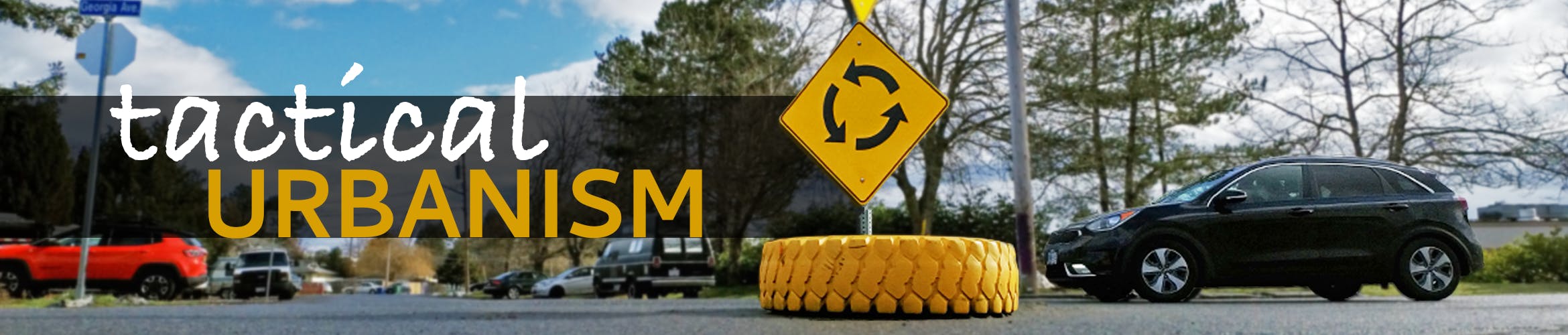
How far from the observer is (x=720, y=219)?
2358 cm

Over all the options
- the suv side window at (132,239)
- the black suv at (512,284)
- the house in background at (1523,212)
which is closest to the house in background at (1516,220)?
the house in background at (1523,212)

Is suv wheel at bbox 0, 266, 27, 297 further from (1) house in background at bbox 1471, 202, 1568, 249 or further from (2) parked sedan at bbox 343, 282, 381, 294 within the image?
(1) house in background at bbox 1471, 202, 1568, 249

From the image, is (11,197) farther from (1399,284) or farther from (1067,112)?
(1399,284)

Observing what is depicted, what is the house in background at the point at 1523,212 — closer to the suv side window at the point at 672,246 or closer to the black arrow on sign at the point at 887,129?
the black arrow on sign at the point at 887,129

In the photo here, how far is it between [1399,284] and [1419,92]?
3.94 meters

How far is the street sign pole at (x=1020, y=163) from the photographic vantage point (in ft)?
21.2

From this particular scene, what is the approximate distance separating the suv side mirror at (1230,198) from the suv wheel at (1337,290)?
42cm

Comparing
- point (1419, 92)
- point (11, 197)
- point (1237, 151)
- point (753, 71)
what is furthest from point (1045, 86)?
point (11, 197)

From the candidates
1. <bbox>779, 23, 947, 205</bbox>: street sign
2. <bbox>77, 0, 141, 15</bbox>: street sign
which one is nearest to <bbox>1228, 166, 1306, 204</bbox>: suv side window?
<bbox>779, 23, 947, 205</bbox>: street sign

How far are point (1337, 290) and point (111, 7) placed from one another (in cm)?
1065

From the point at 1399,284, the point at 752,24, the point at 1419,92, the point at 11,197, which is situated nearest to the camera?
the point at 1399,284

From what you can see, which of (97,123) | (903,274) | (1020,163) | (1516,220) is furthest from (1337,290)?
(97,123)

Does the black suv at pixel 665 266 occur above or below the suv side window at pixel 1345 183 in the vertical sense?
below

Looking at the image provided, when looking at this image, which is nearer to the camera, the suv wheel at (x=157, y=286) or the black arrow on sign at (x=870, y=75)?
the black arrow on sign at (x=870, y=75)
